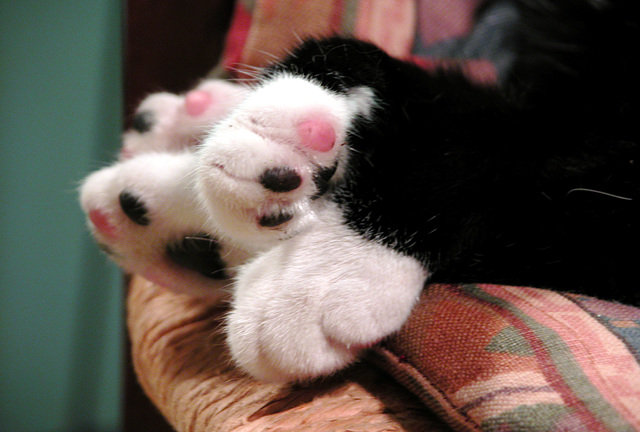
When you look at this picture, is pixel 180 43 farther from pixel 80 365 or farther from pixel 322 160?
pixel 80 365

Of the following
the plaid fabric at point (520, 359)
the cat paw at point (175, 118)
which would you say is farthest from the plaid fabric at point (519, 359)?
the cat paw at point (175, 118)

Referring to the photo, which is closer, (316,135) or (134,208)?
(316,135)

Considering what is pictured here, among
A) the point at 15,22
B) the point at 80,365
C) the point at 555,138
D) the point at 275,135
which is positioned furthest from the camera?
the point at 80,365

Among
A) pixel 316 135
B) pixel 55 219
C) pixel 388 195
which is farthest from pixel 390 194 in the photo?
pixel 55 219

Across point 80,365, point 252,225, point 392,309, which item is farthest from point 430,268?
point 80,365

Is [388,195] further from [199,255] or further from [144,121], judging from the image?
[144,121]

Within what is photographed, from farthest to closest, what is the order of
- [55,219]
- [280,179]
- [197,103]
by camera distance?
[55,219], [197,103], [280,179]

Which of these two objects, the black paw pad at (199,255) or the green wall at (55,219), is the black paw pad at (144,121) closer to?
the black paw pad at (199,255)
